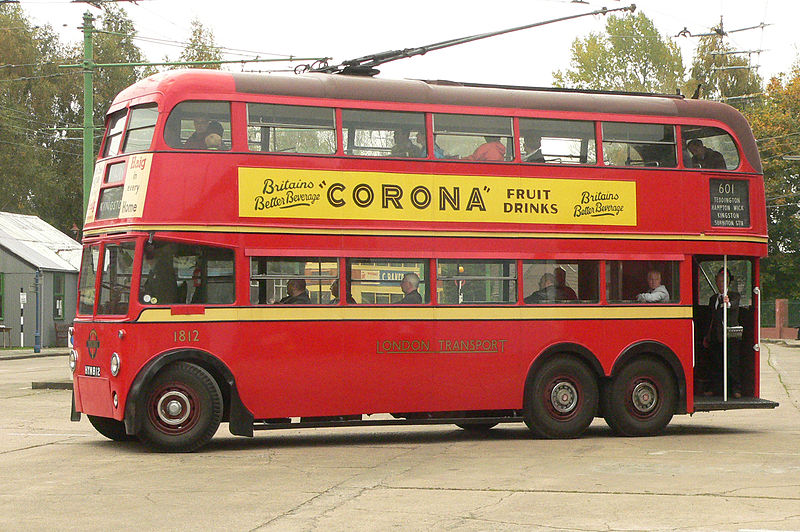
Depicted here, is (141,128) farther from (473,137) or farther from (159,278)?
(473,137)

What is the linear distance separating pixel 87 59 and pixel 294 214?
14.1 meters

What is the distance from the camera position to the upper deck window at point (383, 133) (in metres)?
15.2

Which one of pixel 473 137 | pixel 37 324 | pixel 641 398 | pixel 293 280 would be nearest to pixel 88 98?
pixel 473 137

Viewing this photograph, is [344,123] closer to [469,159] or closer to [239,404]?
[469,159]

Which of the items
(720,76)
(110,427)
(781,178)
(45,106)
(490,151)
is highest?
(720,76)

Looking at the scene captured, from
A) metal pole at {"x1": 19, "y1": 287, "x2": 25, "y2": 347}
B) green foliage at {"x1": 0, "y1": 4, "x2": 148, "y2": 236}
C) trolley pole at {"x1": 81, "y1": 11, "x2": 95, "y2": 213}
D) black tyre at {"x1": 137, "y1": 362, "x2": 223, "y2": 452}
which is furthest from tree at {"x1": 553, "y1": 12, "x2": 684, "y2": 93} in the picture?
black tyre at {"x1": 137, "y1": 362, "x2": 223, "y2": 452}

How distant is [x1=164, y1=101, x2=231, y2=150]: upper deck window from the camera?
47.1 feet

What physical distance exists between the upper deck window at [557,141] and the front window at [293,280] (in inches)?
114

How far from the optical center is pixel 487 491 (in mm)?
11039

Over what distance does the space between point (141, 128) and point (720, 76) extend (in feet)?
202

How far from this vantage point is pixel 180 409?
14.2 m

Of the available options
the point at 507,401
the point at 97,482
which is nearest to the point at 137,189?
the point at 97,482

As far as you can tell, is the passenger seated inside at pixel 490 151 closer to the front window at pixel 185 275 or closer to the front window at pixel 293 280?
the front window at pixel 293 280

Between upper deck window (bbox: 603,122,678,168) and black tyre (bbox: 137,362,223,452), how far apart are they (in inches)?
226
